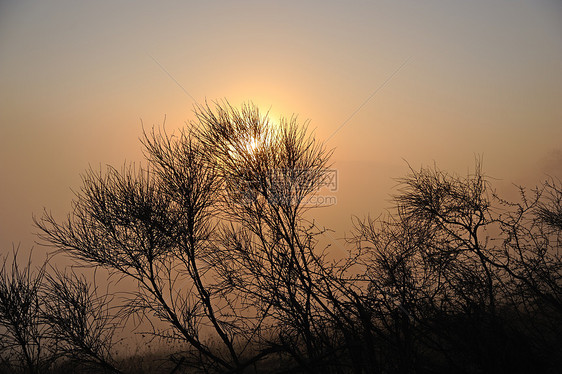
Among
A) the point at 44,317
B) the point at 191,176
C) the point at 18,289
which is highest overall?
the point at 191,176

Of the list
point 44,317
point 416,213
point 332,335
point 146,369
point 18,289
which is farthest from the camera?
point 146,369

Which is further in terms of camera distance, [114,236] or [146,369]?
[146,369]

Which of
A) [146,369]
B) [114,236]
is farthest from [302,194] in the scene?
[146,369]

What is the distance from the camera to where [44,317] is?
448 inches

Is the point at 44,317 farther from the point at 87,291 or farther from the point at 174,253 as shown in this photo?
the point at 174,253

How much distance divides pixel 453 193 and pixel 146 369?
15797 millimetres

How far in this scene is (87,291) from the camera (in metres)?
12.1

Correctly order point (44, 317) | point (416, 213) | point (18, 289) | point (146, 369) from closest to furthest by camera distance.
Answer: point (44, 317)
point (18, 289)
point (416, 213)
point (146, 369)

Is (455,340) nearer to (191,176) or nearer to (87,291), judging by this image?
(191,176)

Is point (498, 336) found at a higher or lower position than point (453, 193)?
lower

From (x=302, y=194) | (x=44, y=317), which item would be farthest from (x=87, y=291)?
(x=302, y=194)

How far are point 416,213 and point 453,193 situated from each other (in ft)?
5.42

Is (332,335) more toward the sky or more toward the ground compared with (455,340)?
more toward the sky

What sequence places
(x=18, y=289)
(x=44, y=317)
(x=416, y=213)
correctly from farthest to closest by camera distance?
(x=416, y=213) → (x=18, y=289) → (x=44, y=317)
